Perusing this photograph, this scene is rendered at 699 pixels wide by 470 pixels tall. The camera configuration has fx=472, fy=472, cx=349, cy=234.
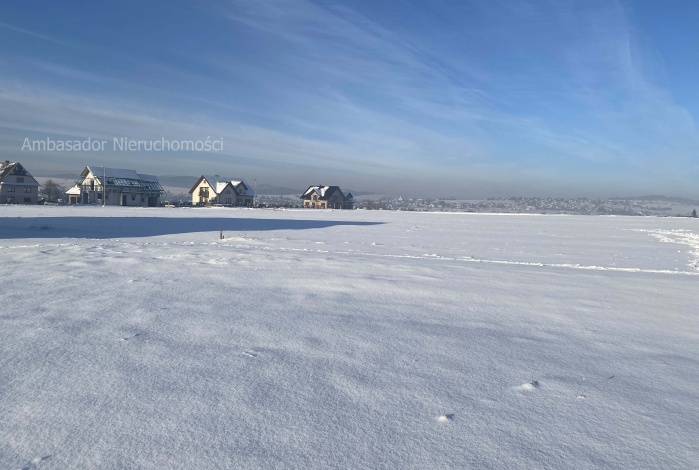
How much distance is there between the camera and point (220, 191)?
80812 mm

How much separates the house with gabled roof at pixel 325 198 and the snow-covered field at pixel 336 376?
84.3 metres

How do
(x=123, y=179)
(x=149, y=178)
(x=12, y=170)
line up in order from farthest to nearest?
(x=149, y=178)
(x=123, y=179)
(x=12, y=170)

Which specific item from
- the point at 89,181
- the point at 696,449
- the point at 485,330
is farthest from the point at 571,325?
the point at 89,181

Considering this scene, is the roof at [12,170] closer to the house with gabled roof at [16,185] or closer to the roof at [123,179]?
the house with gabled roof at [16,185]

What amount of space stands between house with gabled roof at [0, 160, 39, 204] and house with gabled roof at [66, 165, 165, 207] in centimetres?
765

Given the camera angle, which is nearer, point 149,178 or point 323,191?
point 149,178

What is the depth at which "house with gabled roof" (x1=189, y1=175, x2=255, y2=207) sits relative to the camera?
266 feet

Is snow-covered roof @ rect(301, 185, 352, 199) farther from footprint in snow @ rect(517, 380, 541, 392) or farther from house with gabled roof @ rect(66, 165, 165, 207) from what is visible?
footprint in snow @ rect(517, 380, 541, 392)

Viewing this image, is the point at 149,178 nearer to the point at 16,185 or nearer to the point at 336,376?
the point at 16,185

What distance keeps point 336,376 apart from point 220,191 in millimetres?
81054

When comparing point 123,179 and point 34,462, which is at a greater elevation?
point 123,179

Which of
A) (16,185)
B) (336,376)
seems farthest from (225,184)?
(336,376)

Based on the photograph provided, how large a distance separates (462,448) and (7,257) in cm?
871

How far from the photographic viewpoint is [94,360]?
337 cm
